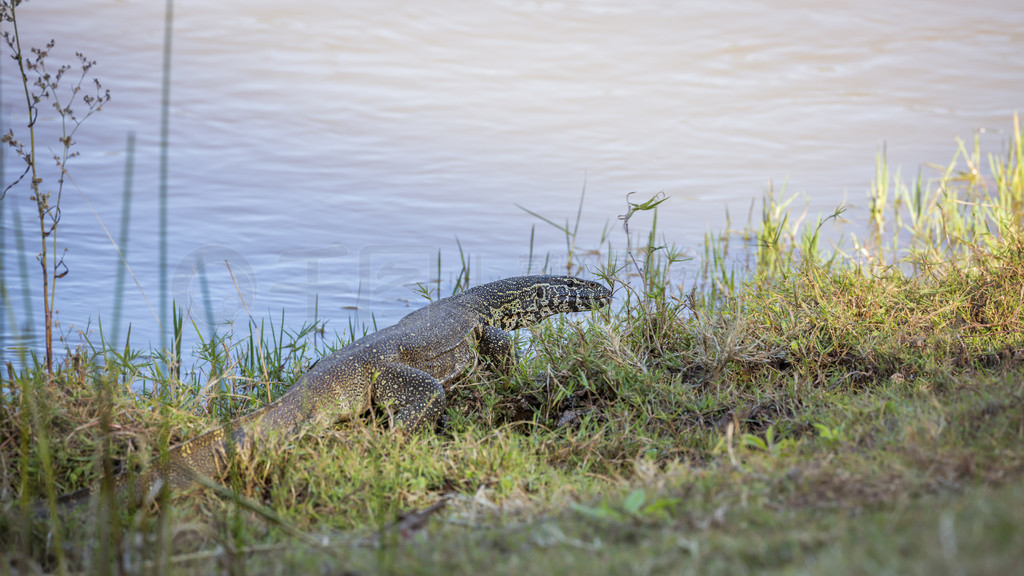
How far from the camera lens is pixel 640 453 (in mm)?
3951

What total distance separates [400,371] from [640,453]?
4.61 feet

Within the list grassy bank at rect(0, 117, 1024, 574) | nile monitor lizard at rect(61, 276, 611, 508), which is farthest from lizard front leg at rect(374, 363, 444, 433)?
grassy bank at rect(0, 117, 1024, 574)

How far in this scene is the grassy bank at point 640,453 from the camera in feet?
8.01

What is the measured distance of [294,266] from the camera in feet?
28.3

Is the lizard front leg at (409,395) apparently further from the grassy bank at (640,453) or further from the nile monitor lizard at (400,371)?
the grassy bank at (640,453)

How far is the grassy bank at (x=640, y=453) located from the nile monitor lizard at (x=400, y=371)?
0.41 ft

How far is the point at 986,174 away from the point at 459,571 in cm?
1010

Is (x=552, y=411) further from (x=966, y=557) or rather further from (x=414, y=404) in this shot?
(x=966, y=557)

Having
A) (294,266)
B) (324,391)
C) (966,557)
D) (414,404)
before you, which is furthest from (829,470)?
(294,266)

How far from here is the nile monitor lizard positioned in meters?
3.75

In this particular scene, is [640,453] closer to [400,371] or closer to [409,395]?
[409,395]

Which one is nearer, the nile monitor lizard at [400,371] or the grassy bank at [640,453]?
the grassy bank at [640,453]

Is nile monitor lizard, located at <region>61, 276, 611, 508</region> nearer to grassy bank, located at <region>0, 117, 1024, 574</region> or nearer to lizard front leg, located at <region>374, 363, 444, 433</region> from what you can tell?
lizard front leg, located at <region>374, 363, 444, 433</region>

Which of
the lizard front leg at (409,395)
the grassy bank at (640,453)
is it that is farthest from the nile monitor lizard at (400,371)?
the grassy bank at (640,453)
